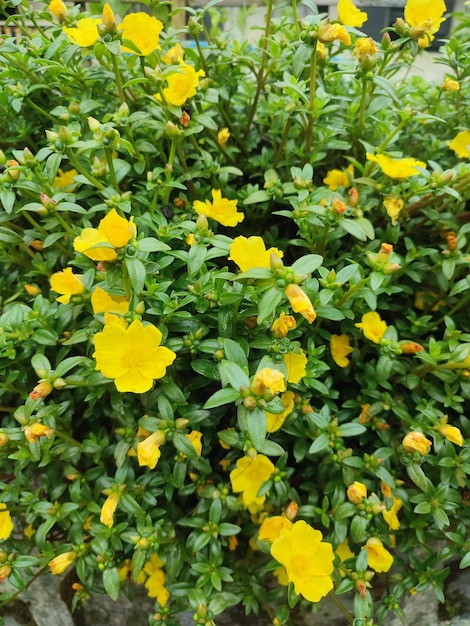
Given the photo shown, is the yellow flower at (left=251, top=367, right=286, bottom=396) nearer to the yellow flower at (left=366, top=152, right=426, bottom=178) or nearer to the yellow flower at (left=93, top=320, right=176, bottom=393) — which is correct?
the yellow flower at (left=93, top=320, right=176, bottom=393)

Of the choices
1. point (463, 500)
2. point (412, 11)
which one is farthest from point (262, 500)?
point (412, 11)

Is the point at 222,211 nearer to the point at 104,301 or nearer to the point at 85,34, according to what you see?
the point at 104,301

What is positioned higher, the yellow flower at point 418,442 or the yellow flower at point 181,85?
the yellow flower at point 181,85

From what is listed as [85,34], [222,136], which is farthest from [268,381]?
[85,34]

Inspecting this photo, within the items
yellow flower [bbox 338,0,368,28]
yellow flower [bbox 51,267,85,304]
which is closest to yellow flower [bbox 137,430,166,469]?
yellow flower [bbox 51,267,85,304]

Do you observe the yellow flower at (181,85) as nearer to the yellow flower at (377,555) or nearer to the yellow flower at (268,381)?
the yellow flower at (268,381)

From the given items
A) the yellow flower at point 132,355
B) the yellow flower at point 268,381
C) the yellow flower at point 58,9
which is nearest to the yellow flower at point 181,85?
the yellow flower at point 58,9
